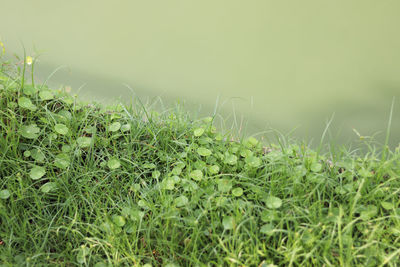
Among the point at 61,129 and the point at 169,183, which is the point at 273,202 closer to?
the point at 169,183

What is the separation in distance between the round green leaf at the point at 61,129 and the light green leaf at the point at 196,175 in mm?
503

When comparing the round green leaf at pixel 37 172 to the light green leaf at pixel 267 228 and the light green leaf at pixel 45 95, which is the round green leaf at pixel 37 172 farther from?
the light green leaf at pixel 267 228

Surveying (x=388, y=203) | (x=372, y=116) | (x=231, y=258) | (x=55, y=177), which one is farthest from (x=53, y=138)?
(x=372, y=116)

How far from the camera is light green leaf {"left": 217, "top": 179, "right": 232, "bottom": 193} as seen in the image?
4.55ft

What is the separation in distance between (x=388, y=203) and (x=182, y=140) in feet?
2.52

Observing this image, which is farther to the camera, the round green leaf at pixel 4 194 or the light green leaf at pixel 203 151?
the light green leaf at pixel 203 151

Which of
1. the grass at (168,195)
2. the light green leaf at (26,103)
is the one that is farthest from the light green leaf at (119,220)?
the light green leaf at (26,103)

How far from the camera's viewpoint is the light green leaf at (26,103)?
158cm

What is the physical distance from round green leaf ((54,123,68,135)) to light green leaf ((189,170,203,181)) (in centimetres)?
50

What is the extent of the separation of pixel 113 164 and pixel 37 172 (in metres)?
0.26

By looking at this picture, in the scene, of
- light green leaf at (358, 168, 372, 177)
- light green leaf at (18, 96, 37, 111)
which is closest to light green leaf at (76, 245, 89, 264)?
light green leaf at (18, 96, 37, 111)

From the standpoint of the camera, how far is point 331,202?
138cm

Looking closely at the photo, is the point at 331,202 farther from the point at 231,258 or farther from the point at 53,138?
the point at 53,138

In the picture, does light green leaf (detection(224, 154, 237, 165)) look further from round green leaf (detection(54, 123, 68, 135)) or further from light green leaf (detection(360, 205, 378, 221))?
round green leaf (detection(54, 123, 68, 135))
